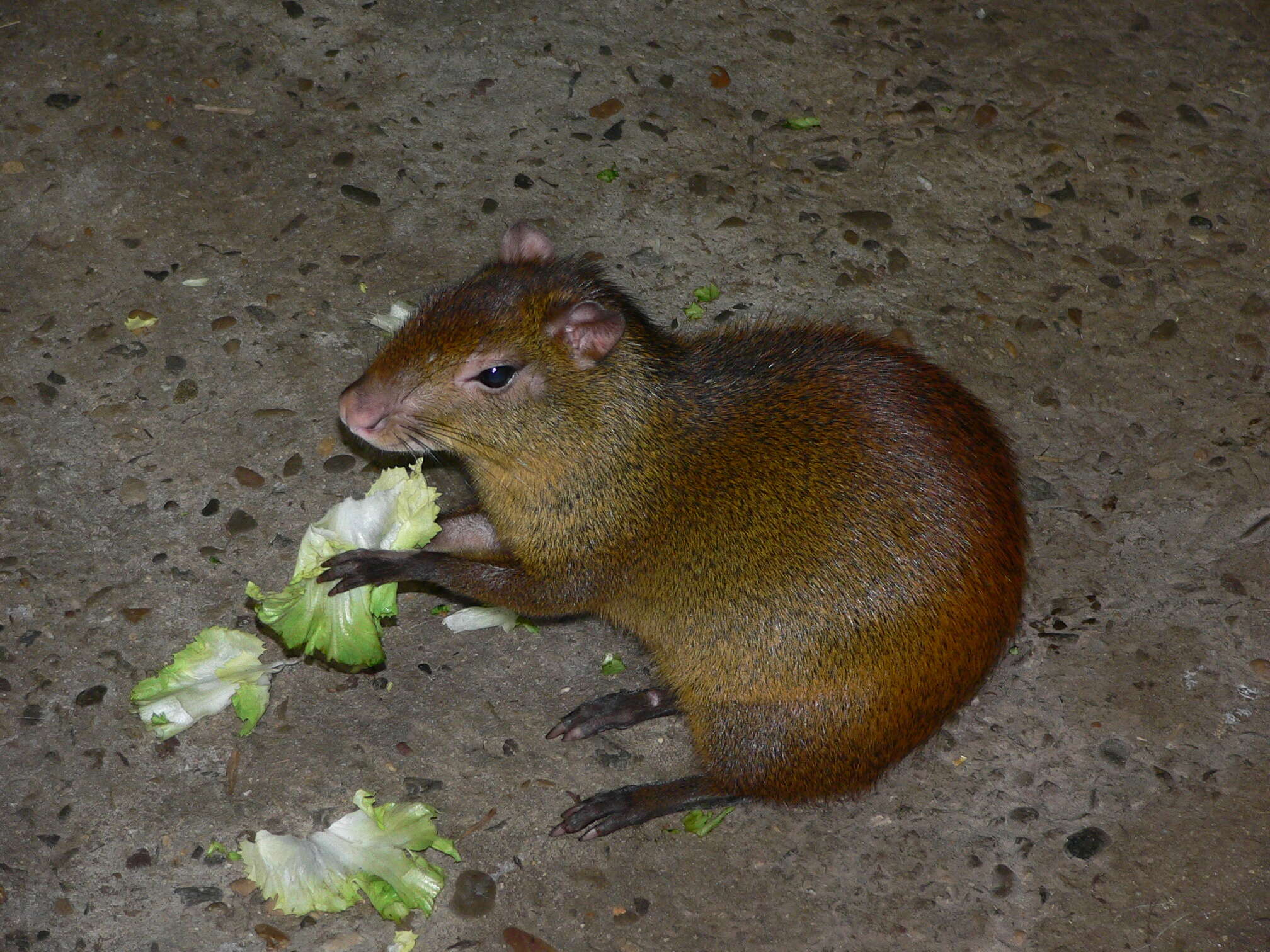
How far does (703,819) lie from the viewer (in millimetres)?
3076

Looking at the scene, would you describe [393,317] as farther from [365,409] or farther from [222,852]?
[222,852]

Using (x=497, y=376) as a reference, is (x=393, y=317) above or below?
below

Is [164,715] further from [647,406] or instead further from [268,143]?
[268,143]

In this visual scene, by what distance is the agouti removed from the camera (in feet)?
9.21

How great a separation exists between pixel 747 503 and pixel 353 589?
1024mm

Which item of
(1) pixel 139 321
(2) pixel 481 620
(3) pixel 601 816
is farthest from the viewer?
(1) pixel 139 321

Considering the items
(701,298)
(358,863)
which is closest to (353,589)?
(358,863)

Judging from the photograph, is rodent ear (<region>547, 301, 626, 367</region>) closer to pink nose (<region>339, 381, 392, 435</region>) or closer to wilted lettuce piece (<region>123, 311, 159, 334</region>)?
pink nose (<region>339, 381, 392, 435</region>)

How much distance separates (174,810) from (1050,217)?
343cm

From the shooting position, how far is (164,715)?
3.07 m

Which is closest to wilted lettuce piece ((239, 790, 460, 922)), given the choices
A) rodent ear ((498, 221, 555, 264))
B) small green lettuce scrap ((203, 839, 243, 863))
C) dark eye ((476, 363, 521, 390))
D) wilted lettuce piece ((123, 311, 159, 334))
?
small green lettuce scrap ((203, 839, 243, 863))

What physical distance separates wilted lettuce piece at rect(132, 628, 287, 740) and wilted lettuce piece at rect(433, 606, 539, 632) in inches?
18.5

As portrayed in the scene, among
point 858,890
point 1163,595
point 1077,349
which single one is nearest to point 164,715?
point 858,890

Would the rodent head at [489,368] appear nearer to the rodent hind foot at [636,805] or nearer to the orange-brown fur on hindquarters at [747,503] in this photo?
the orange-brown fur on hindquarters at [747,503]
